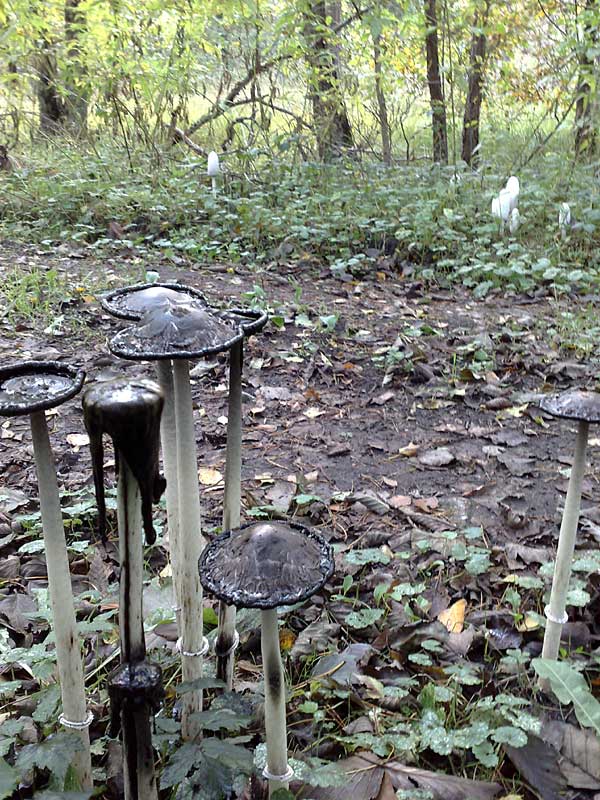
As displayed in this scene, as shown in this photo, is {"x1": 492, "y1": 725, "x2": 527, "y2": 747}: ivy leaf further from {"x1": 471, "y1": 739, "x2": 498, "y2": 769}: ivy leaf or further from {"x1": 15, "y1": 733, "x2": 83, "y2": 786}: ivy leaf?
{"x1": 15, "y1": 733, "x2": 83, "y2": 786}: ivy leaf

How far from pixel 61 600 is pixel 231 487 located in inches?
17.1

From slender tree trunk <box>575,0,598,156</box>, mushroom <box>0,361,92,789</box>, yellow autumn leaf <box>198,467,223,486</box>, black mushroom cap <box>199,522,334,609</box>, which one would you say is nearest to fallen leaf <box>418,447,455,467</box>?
yellow autumn leaf <box>198,467,223,486</box>

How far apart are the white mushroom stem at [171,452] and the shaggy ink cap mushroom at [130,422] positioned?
370mm

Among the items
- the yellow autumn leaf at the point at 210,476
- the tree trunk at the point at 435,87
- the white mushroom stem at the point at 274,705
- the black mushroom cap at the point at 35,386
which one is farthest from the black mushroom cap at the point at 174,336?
the tree trunk at the point at 435,87

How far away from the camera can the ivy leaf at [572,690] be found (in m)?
1.63

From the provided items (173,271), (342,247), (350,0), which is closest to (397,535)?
(173,271)

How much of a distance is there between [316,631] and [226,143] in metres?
8.49

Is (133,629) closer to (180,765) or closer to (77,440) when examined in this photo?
(180,765)

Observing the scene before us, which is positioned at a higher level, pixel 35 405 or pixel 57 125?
pixel 57 125

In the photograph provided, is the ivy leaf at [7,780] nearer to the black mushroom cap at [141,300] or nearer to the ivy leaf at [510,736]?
the black mushroom cap at [141,300]

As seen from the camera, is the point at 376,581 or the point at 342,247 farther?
the point at 342,247

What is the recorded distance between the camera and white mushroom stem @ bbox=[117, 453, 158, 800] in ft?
3.75

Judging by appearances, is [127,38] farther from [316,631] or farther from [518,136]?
[316,631]

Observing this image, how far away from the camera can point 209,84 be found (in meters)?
9.93
